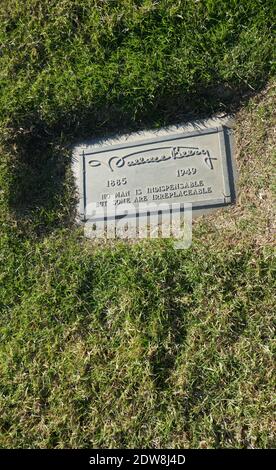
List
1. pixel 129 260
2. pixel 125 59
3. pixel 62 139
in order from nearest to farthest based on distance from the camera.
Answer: pixel 129 260
pixel 125 59
pixel 62 139

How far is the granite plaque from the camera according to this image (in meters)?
2.79

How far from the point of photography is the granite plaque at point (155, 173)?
2789 mm

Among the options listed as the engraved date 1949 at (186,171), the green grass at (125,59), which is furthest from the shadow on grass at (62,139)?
the engraved date 1949 at (186,171)

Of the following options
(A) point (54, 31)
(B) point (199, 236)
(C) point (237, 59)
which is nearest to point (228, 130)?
(C) point (237, 59)

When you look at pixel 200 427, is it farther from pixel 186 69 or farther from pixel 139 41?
→ pixel 139 41

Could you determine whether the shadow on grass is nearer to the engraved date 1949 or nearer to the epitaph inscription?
the epitaph inscription

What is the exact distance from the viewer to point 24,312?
2801 millimetres

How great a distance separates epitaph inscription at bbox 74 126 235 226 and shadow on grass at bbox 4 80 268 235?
0.11 m

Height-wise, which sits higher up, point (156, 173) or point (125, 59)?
point (125, 59)

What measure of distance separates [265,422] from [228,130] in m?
1.63

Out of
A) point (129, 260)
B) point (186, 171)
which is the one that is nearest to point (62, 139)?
point (186, 171)
